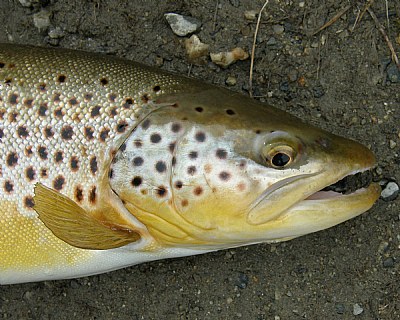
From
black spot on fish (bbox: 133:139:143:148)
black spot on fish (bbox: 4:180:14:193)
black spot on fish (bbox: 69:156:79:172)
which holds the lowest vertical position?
black spot on fish (bbox: 4:180:14:193)

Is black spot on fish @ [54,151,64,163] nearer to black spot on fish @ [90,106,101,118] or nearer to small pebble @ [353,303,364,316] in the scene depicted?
black spot on fish @ [90,106,101,118]

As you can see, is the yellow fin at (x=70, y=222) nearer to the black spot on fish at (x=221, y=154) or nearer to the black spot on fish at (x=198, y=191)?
the black spot on fish at (x=198, y=191)

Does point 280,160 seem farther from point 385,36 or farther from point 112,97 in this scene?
point 385,36

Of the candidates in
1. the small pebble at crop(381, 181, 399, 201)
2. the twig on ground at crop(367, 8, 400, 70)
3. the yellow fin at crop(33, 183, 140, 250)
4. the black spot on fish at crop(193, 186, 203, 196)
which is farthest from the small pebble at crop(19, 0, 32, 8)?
the small pebble at crop(381, 181, 399, 201)

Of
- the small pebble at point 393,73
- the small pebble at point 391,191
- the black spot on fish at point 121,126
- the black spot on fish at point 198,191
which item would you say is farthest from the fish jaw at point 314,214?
the small pebble at point 393,73

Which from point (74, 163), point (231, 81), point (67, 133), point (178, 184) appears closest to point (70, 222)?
point (74, 163)

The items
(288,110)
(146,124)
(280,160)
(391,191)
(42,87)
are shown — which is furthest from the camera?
(288,110)

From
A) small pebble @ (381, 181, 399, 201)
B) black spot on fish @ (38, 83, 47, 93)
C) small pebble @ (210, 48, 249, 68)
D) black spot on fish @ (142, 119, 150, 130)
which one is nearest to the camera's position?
black spot on fish @ (142, 119, 150, 130)
